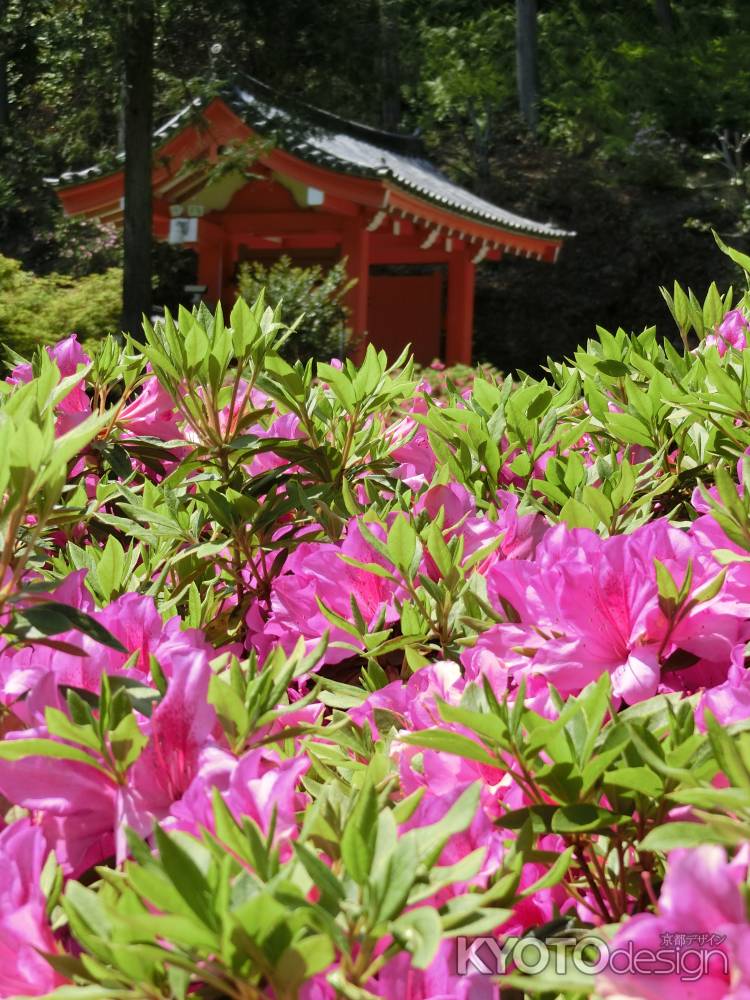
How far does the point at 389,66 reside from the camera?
78.5ft

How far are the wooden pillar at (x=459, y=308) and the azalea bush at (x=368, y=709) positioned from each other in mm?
14810

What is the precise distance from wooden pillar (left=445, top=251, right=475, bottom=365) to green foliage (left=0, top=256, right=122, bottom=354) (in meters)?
4.72

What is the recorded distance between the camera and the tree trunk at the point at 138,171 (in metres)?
11.2

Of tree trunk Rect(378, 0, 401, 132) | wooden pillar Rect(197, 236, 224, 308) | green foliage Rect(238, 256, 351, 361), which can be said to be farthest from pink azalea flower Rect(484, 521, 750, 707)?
wooden pillar Rect(197, 236, 224, 308)

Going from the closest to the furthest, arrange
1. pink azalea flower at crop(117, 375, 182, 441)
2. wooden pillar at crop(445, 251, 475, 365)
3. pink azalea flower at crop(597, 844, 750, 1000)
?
pink azalea flower at crop(597, 844, 750, 1000), pink azalea flower at crop(117, 375, 182, 441), wooden pillar at crop(445, 251, 475, 365)

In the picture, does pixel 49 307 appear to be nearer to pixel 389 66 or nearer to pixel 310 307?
pixel 310 307

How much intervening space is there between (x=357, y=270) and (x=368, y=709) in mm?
12640

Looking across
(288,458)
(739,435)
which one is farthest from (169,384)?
(739,435)

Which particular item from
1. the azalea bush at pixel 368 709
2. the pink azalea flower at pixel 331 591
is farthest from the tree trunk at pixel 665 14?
the pink azalea flower at pixel 331 591

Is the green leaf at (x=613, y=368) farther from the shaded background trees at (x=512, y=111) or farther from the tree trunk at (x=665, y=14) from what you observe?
the tree trunk at (x=665, y=14)

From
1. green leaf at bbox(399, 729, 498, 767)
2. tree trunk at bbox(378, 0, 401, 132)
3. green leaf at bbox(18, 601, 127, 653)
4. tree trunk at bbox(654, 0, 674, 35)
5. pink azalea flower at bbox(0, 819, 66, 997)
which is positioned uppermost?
tree trunk at bbox(654, 0, 674, 35)

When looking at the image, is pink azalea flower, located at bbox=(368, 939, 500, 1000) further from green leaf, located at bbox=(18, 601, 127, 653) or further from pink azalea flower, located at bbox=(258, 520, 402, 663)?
pink azalea flower, located at bbox=(258, 520, 402, 663)

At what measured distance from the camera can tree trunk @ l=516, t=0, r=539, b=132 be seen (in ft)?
83.1

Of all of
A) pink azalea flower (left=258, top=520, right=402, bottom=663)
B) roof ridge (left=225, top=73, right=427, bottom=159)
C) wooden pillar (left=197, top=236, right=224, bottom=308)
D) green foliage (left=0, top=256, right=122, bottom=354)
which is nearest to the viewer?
pink azalea flower (left=258, top=520, right=402, bottom=663)
